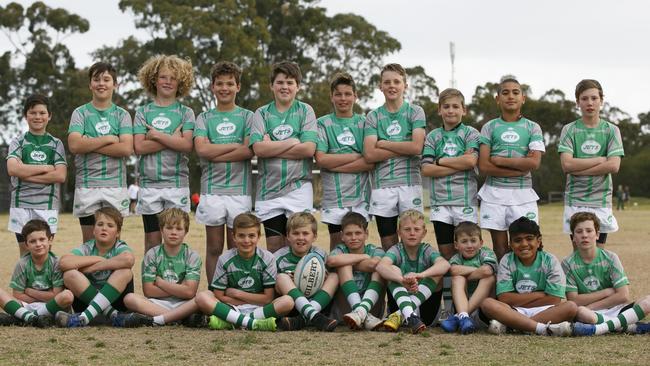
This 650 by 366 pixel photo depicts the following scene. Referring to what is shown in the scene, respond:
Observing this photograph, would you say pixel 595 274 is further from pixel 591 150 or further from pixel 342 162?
pixel 342 162

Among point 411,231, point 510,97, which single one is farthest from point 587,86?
point 411,231

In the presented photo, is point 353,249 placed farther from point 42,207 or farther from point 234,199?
point 42,207

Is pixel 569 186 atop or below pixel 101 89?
below

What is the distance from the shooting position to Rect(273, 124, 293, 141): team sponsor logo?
7.39m

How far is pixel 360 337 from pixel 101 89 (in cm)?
307

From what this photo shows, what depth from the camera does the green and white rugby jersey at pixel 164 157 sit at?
24.7 feet

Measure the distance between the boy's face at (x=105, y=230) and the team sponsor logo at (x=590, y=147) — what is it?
12.4ft

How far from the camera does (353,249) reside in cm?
715

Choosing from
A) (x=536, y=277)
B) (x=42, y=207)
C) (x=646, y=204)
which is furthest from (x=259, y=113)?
(x=646, y=204)

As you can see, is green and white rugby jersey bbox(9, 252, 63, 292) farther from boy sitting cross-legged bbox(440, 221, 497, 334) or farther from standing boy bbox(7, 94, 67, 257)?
boy sitting cross-legged bbox(440, 221, 497, 334)

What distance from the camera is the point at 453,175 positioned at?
7336 millimetres

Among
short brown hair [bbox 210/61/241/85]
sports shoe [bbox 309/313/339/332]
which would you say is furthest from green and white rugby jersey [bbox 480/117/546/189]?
short brown hair [bbox 210/61/241/85]

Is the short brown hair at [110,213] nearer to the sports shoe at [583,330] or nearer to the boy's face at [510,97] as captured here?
the boy's face at [510,97]

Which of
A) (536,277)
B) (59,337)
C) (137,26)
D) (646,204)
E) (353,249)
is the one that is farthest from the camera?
(646,204)
